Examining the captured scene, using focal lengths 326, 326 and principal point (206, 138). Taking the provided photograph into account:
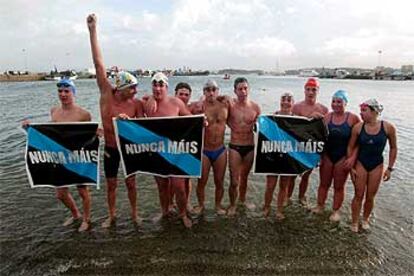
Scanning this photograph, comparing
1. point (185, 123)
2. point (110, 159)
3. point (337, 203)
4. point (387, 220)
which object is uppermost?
point (185, 123)

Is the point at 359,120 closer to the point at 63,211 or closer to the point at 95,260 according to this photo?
the point at 95,260

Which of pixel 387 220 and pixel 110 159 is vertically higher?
pixel 110 159

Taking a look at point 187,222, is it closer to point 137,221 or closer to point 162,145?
point 137,221

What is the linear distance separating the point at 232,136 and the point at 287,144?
3.36ft

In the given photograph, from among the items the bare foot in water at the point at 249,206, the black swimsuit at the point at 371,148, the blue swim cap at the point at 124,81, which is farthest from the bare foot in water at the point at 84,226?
the black swimsuit at the point at 371,148

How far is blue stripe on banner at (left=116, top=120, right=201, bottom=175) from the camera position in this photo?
5.30 meters

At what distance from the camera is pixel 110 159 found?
552 centimetres

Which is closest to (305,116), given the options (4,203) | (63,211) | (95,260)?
(95,260)

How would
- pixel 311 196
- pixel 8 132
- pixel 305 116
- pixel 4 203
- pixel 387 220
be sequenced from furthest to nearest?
1. pixel 8 132
2. pixel 311 196
3. pixel 4 203
4. pixel 387 220
5. pixel 305 116

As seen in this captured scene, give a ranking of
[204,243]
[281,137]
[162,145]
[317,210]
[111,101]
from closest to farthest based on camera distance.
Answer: [111,101] < [204,243] < [162,145] < [281,137] < [317,210]

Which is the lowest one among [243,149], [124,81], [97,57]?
[243,149]

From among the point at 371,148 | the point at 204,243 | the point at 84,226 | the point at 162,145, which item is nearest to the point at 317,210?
the point at 371,148

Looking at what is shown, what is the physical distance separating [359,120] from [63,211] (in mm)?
6022

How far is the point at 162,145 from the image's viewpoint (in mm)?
5551
